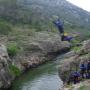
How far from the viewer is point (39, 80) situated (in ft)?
223

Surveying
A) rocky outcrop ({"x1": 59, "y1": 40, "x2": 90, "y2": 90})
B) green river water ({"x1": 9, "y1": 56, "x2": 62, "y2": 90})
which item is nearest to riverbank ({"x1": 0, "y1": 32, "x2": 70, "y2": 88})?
green river water ({"x1": 9, "y1": 56, "x2": 62, "y2": 90})

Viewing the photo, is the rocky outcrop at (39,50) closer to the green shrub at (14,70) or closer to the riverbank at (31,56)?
the riverbank at (31,56)

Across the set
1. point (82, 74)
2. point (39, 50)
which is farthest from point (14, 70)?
point (82, 74)

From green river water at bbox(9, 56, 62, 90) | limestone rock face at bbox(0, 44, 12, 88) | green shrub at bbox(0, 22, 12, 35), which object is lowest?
green river water at bbox(9, 56, 62, 90)

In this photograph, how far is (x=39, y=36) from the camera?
392 ft

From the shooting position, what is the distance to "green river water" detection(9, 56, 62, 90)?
60.7 m

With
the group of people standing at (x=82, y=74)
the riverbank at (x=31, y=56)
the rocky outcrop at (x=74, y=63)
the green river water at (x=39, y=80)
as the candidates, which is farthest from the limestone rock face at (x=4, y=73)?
the group of people standing at (x=82, y=74)

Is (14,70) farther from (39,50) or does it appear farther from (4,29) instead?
(4,29)

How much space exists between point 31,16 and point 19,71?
75.0m

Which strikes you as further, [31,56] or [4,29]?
[4,29]

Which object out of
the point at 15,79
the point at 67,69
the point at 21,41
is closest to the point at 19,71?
the point at 15,79

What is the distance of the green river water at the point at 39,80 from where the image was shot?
6068cm

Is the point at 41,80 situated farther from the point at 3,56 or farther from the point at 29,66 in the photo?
the point at 29,66

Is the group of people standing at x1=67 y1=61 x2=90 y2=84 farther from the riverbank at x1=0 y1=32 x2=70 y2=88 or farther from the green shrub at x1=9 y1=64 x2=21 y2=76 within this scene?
the green shrub at x1=9 y1=64 x2=21 y2=76
